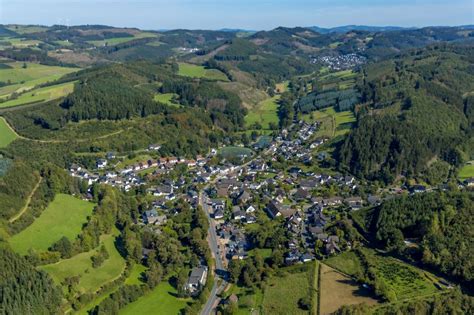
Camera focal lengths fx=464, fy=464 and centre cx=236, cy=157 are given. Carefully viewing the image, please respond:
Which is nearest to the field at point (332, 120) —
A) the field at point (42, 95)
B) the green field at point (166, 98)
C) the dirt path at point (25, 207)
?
the green field at point (166, 98)

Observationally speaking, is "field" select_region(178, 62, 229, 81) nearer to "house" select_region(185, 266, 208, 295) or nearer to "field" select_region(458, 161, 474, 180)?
"field" select_region(458, 161, 474, 180)

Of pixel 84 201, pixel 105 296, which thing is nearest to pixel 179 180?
pixel 84 201

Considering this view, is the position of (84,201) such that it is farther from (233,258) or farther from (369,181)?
(369,181)

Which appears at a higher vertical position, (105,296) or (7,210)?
(7,210)

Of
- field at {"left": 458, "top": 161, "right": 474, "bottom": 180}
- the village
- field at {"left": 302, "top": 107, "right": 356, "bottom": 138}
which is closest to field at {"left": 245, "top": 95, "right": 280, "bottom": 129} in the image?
field at {"left": 302, "top": 107, "right": 356, "bottom": 138}

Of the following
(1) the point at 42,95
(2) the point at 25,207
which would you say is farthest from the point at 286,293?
(1) the point at 42,95

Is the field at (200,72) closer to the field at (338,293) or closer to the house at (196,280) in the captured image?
the house at (196,280)
